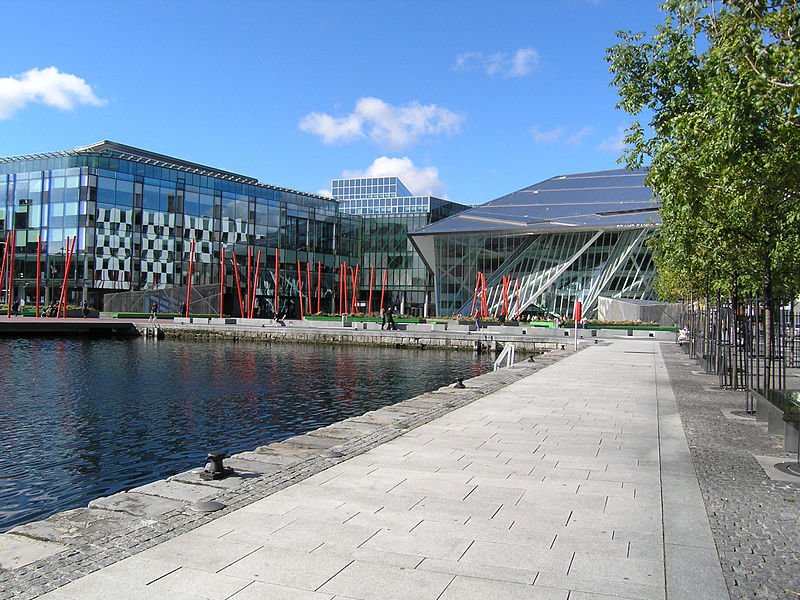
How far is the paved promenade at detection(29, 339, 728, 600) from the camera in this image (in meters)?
4.96

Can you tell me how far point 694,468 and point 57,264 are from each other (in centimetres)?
7082

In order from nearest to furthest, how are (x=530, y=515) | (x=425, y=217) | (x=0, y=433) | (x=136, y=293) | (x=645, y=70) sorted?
(x=530, y=515) < (x=645, y=70) < (x=0, y=433) < (x=136, y=293) < (x=425, y=217)

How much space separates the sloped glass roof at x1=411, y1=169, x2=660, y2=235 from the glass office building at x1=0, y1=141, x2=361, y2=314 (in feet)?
72.9

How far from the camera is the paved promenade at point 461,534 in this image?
496 centimetres

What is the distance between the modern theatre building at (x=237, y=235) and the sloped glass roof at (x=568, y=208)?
16 cm

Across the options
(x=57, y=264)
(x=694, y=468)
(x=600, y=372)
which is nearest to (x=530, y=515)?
(x=694, y=468)

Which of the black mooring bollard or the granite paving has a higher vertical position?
the black mooring bollard

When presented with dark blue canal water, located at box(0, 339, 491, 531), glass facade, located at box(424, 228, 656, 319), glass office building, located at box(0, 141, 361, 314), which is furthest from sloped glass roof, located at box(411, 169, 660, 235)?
dark blue canal water, located at box(0, 339, 491, 531)

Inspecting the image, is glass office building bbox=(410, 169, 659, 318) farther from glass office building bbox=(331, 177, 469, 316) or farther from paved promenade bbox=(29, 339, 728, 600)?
paved promenade bbox=(29, 339, 728, 600)

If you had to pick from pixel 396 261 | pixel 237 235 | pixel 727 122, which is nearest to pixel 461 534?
pixel 727 122

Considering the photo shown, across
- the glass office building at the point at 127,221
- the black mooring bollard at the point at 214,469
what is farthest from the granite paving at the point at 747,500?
the glass office building at the point at 127,221

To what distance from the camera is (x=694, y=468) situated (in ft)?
29.5

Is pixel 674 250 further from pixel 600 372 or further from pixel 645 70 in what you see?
pixel 645 70

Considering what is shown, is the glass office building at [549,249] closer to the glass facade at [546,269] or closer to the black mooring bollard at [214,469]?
the glass facade at [546,269]
